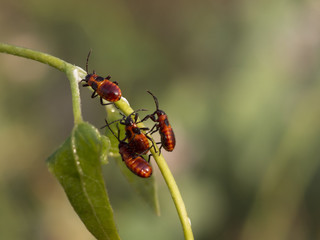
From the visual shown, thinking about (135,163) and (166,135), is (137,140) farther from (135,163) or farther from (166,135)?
(166,135)

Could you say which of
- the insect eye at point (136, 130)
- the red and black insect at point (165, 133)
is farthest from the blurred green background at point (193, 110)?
the insect eye at point (136, 130)

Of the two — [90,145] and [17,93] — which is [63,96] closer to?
[17,93]

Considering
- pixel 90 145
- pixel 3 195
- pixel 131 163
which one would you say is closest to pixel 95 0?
pixel 3 195

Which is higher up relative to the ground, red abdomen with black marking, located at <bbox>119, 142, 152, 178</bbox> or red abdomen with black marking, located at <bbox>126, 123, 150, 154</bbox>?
red abdomen with black marking, located at <bbox>126, 123, 150, 154</bbox>

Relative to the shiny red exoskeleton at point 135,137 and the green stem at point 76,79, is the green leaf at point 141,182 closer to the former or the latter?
the shiny red exoskeleton at point 135,137

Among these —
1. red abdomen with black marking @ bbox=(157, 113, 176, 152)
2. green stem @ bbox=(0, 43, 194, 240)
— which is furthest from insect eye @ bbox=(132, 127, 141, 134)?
red abdomen with black marking @ bbox=(157, 113, 176, 152)

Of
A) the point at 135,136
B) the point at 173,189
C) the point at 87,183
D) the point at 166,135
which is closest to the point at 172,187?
the point at 173,189

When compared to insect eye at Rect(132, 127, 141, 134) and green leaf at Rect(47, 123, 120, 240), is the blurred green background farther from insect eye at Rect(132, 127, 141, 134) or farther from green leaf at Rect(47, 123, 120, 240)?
green leaf at Rect(47, 123, 120, 240)
